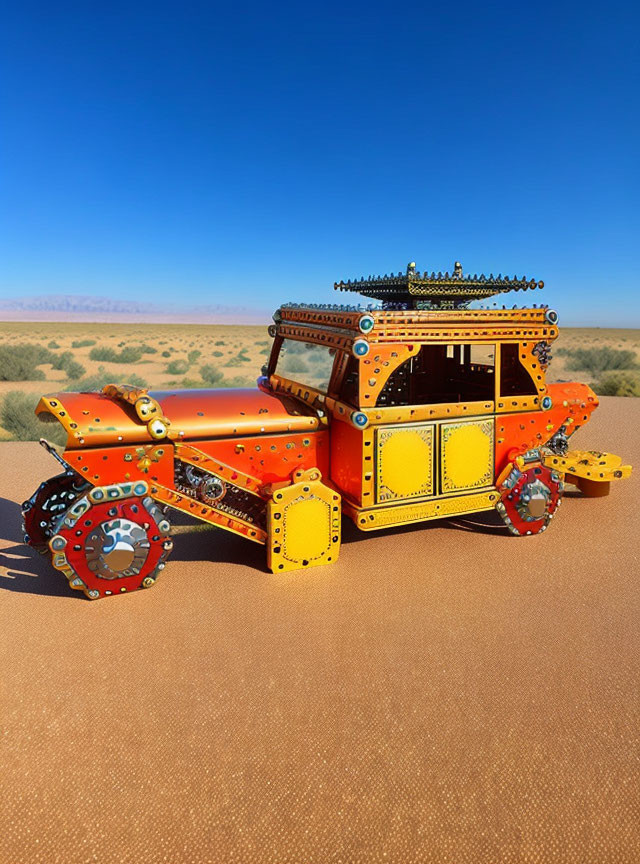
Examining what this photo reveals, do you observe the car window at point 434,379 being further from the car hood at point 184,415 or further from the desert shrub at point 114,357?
the desert shrub at point 114,357

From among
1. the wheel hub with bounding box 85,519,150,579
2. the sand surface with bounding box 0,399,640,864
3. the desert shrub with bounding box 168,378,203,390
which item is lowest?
the sand surface with bounding box 0,399,640,864

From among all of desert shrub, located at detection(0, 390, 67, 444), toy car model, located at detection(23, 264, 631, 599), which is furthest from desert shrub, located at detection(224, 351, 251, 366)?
toy car model, located at detection(23, 264, 631, 599)

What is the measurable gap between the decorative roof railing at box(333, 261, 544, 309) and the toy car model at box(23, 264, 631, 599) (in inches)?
0.7

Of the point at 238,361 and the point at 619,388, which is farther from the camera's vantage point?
the point at 238,361

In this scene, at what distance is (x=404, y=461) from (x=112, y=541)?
272 cm

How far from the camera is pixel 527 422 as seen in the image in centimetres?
623

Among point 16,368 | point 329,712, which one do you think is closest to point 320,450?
point 329,712

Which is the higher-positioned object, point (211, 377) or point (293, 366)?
point (293, 366)

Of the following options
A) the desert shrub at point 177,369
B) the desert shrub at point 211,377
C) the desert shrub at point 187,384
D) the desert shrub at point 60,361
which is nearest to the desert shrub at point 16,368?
the desert shrub at point 60,361

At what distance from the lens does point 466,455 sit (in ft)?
19.3

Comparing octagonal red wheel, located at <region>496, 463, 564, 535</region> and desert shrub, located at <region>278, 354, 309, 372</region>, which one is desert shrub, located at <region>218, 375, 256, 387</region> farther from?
octagonal red wheel, located at <region>496, 463, 564, 535</region>

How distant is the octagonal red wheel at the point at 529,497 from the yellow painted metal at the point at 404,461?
3.27 feet

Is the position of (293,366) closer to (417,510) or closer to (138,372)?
(138,372)

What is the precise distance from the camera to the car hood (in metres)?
4.83
